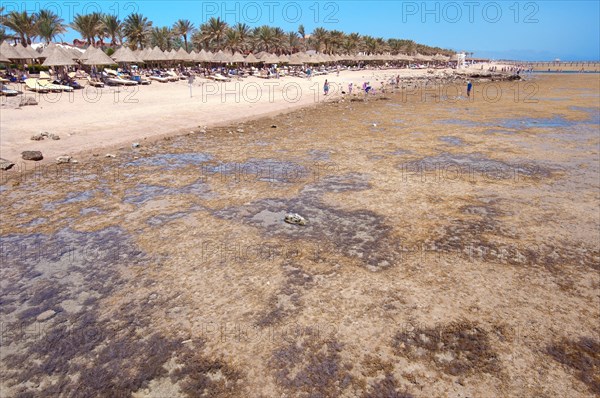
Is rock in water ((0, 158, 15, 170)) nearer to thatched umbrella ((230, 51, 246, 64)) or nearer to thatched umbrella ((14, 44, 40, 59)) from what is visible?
thatched umbrella ((14, 44, 40, 59))

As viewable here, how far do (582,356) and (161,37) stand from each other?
64705 mm

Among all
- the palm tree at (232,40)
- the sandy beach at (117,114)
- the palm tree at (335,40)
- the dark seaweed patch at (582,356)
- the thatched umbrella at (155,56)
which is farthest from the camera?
the palm tree at (335,40)

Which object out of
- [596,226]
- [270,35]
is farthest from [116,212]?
[270,35]

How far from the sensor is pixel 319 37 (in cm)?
8062

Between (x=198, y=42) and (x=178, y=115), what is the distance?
1929 inches

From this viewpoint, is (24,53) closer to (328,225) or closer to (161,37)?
(161,37)

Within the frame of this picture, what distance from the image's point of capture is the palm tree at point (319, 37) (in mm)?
80312

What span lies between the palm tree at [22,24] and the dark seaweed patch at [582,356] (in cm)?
5419

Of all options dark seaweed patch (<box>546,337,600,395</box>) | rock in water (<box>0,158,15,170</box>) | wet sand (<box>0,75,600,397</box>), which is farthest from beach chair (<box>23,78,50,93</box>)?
dark seaweed patch (<box>546,337,600,395</box>)

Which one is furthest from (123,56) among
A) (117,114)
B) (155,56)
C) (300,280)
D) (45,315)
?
(300,280)

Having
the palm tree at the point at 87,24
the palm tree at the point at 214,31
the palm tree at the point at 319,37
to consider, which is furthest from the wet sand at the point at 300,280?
the palm tree at the point at 319,37

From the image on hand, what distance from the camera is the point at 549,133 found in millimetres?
16766

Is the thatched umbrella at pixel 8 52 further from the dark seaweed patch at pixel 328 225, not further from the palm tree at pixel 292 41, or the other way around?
the palm tree at pixel 292 41

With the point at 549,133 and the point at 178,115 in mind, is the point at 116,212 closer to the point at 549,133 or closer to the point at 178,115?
the point at 178,115
